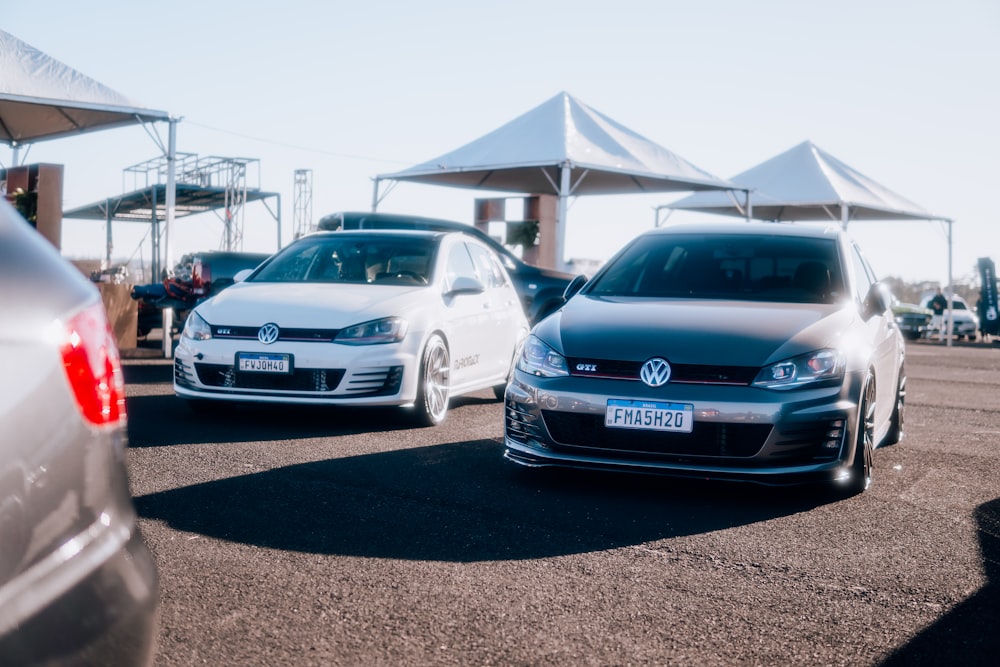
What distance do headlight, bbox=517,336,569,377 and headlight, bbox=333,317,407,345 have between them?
6.09ft

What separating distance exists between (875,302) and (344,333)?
134 inches

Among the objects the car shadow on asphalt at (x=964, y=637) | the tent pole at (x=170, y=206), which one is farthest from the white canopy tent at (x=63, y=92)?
the car shadow on asphalt at (x=964, y=637)

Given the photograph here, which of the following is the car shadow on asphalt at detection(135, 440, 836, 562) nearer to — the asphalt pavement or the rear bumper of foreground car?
the asphalt pavement

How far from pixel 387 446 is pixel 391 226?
1047 cm

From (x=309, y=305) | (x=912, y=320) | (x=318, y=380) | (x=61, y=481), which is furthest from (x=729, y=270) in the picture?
(x=912, y=320)

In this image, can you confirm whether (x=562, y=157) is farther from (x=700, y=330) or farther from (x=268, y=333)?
(x=700, y=330)

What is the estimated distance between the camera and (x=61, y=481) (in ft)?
5.65

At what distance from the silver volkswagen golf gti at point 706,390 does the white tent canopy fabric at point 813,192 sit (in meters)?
21.4

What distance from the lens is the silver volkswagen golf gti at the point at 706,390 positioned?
5.26 metres

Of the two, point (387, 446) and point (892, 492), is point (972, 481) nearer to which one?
point (892, 492)

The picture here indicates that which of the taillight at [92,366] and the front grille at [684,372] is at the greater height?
the taillight at [92,366]

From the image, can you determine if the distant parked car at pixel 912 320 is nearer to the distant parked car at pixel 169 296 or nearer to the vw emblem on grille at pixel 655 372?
the distant parked car at pixel 169 296

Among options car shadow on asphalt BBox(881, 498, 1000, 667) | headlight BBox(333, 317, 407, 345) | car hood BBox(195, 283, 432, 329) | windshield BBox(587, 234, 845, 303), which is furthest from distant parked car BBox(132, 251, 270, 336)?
car shadow on asphalt BBox(881, 498, 1000, 667)

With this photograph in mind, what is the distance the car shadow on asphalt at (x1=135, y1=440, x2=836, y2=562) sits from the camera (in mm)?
4453
